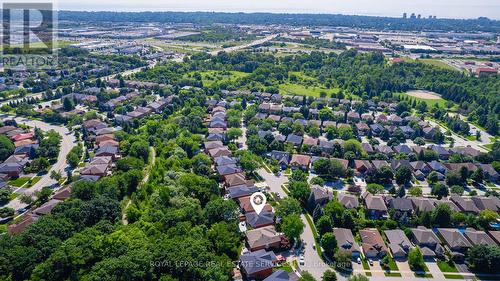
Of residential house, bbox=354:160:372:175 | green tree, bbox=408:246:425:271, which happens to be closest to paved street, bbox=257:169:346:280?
green tree, bbox=408:246:425:271

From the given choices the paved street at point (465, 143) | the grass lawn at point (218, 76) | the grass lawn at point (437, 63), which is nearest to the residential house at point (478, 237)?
the paved street at point (465, 143)

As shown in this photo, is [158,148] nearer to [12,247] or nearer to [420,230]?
[12,247]

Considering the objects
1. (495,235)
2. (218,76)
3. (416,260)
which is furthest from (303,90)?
(416,260)

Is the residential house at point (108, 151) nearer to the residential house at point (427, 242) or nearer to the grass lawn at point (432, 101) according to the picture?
the residential house at point (427, 242)

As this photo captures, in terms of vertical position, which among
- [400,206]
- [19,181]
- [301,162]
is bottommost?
[19,181]

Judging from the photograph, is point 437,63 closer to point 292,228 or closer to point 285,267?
point 292,228

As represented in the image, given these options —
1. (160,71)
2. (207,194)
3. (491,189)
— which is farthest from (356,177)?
(160,71)
